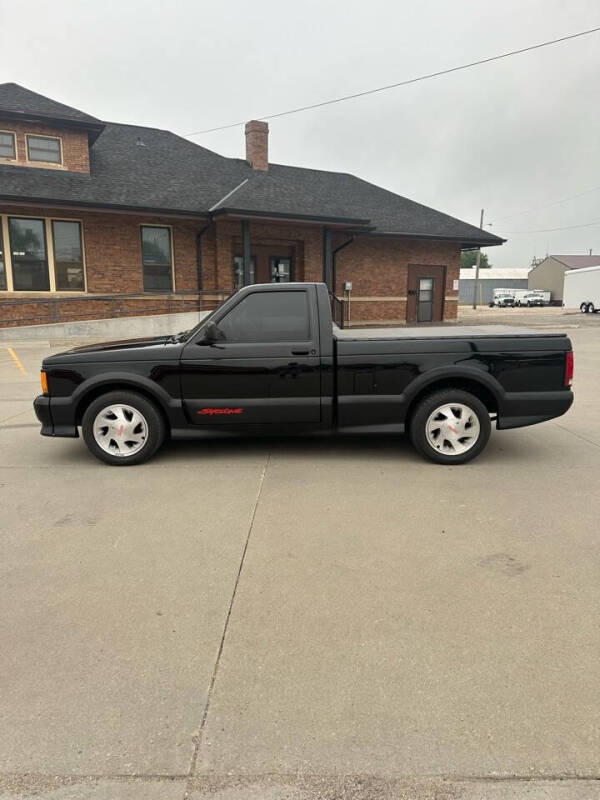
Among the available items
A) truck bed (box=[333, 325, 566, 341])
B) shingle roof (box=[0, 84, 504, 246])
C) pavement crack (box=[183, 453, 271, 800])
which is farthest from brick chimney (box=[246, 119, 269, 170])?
pavement crack (box=[183, 453, 271, 800])

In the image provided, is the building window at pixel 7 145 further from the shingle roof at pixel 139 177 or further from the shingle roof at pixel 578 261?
the shingle roof at pixel 578 261

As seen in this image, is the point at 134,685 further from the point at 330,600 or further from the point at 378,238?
the point at 378,238

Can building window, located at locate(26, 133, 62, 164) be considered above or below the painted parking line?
above

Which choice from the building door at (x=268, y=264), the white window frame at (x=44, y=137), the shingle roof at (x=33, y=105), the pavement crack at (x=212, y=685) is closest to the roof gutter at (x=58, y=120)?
the shingle roof at (x=33, y=105)

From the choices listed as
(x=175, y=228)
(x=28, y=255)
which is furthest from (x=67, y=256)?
(x=175, y=228)

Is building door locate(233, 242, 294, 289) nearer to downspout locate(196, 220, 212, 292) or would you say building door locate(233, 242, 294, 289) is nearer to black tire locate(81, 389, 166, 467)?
downspout locate(196, 220, 212, 292)

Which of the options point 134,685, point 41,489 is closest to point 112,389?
point 41,489

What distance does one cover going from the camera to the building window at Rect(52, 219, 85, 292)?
744 inches

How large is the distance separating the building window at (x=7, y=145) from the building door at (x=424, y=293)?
1556 centimetres

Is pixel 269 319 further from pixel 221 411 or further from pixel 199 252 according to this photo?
pixel 199 252

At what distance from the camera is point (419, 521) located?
4281 millimetres

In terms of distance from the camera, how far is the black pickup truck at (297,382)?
5625 millimetres

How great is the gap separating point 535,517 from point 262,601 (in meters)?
2.29

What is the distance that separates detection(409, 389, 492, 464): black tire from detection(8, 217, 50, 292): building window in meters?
16.6
